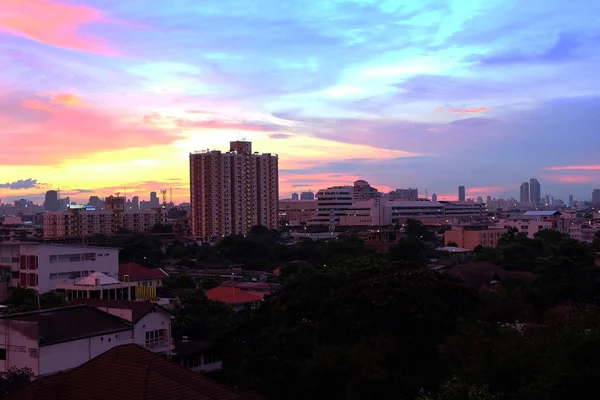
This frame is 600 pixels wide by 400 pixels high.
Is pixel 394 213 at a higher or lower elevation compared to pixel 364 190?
lower

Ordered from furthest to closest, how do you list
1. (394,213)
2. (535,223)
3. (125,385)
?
1. (394,213)
2. (535,223)
3. (125,385)

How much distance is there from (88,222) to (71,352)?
71842 mm

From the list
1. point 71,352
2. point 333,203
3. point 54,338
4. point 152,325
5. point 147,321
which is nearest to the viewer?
point 54,338

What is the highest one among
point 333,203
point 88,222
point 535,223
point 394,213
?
point 333,203

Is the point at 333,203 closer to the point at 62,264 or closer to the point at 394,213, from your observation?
the point at 394,213

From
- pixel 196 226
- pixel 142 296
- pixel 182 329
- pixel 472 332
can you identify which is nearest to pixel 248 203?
pixel 196 226

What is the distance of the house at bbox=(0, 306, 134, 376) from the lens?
13789 millimetres

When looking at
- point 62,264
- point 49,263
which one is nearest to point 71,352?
point 49,263

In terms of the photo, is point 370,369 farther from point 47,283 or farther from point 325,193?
point 325,193

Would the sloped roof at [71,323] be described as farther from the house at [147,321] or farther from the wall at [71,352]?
the house at [147,321]

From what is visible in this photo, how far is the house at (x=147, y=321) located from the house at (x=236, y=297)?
7832 mm

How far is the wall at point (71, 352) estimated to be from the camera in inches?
544

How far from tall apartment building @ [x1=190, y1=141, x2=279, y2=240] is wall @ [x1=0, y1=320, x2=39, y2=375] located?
57.4 meters

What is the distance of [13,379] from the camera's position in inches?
491
